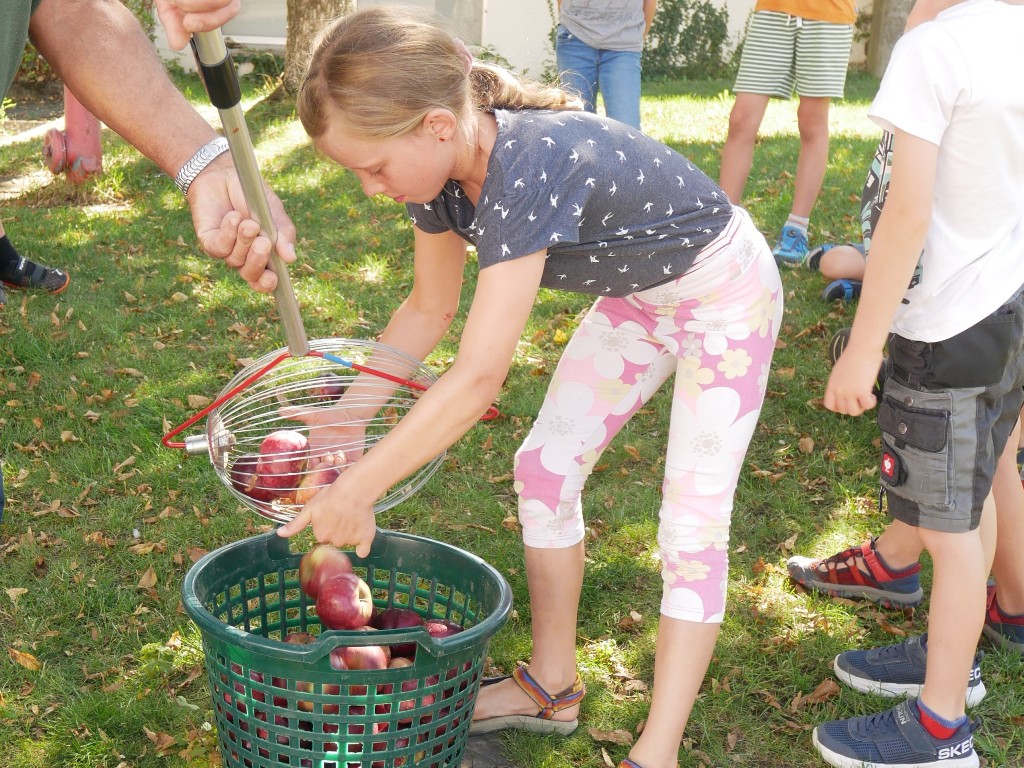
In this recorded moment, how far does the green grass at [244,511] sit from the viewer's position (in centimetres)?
264

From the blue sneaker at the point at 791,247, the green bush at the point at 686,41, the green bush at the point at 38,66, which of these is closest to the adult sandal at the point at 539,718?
the blue sneaker at the point at 791,247

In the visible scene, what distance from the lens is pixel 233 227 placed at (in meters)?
2.08

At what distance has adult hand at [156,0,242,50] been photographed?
168 cm

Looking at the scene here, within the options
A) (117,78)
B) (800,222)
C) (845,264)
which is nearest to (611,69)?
(800,222)

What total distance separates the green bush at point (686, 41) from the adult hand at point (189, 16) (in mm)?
12093

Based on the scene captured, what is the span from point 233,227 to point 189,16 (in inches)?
19.2

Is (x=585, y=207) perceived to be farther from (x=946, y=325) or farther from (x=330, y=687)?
(x=330, y=687)

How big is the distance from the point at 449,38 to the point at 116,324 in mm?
3148

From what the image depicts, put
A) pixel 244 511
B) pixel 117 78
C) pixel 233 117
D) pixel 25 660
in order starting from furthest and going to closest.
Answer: pixel 244 511 < pixel 25 660 < pixel 117 78 < pixel 233 117

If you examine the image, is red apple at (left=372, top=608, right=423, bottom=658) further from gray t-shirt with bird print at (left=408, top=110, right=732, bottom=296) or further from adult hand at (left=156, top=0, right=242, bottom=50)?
adult hand at (left=156, top=0, right=242, bottom=50)

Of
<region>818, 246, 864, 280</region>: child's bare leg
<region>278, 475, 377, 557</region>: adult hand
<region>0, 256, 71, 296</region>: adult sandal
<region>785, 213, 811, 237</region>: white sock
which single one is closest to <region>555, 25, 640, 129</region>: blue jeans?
<region>785, 213, 811, 237</region>: white sock

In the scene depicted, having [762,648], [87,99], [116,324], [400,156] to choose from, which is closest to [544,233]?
[400,156]

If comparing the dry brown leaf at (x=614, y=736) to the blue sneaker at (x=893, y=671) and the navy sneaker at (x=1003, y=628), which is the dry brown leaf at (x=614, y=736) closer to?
the blue sneaker at (x=893, y=671)

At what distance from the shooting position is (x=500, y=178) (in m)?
1.99
